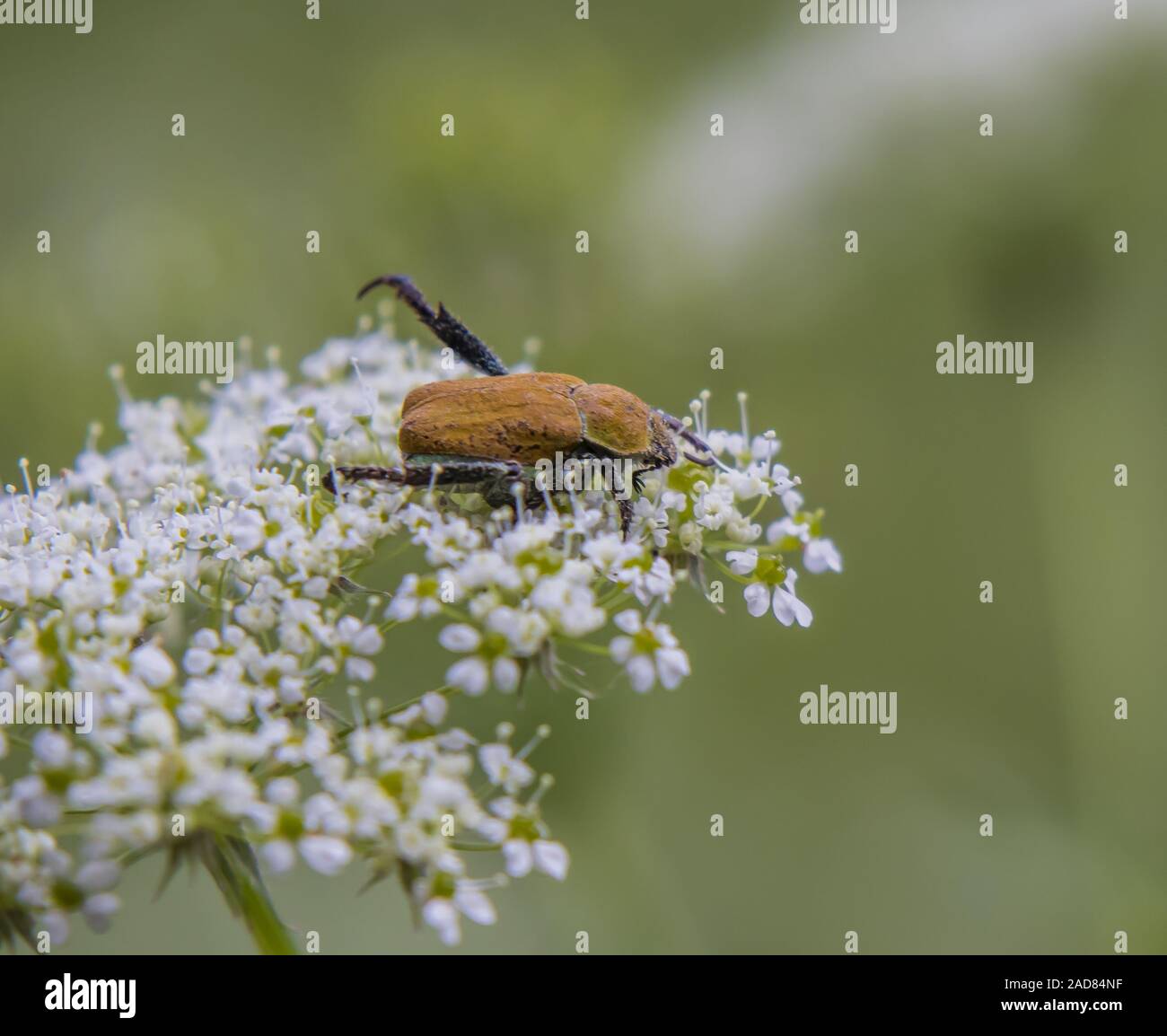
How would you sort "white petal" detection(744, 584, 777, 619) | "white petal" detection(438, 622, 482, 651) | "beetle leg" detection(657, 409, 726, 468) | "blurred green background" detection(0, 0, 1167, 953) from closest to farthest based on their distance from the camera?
1. "white petal" detection(438, 622, 482, 651)
2. "white petal" detection(744, 584, 777, 619)
3. "beetle leg" detection(657, 409, 726, 468)
4. "blurred green background" detection(0, 0, 1167, 953)

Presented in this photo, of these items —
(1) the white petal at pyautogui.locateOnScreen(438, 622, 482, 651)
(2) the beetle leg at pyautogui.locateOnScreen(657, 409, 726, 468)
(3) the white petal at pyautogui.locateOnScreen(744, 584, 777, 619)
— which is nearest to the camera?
(1) the white petal at pyautogui.locateOnScreen(438, 622, 482, 651)

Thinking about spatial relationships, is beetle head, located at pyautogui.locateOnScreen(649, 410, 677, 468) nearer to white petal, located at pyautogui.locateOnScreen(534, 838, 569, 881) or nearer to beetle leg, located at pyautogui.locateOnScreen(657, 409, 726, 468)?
beetle leg, located at pyautogui.locateOnScreen(657, 409, 726, 468)

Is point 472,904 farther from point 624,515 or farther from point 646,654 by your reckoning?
point 624,515

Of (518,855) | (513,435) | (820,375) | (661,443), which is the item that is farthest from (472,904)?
(820,375)

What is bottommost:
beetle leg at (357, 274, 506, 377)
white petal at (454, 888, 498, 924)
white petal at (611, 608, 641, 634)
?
white petal at (454, 888, 498, 924)

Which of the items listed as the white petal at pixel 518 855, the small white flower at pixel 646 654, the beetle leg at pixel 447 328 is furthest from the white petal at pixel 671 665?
the beetle leg at pixel 447 328

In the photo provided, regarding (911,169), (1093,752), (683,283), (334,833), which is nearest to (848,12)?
(911,169)

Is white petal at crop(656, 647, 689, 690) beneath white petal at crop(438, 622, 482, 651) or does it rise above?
beneath

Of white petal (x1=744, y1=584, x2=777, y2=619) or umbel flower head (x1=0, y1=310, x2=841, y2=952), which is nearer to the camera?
umbel flower head (x1=0, y1=310, x2=841, y2=952)

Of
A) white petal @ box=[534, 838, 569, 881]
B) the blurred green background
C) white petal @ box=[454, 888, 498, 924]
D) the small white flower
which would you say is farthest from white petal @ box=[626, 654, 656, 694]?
the blurred green background
